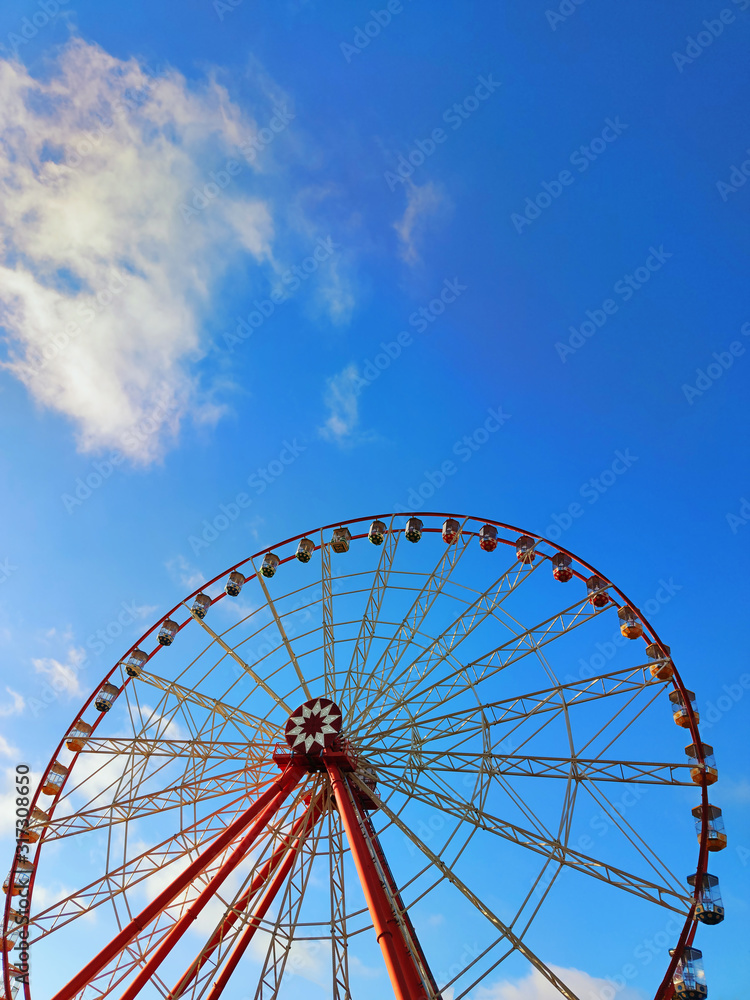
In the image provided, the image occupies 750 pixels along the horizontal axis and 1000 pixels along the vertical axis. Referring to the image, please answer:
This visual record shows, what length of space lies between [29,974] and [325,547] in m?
13.2

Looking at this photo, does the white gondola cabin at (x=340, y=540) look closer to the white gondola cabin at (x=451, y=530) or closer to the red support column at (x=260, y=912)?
the white gondola cabin at (x=451, y=530)

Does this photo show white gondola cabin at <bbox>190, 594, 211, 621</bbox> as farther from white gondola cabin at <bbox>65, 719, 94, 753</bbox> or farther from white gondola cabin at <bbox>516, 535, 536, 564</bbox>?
white gondola cabin at <bbox>516, 535, 536, 564</bbox>

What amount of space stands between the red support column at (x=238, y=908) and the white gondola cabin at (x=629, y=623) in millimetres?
9316

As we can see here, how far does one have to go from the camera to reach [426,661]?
19.2 metres

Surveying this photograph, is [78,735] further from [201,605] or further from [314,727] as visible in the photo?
[314,727]

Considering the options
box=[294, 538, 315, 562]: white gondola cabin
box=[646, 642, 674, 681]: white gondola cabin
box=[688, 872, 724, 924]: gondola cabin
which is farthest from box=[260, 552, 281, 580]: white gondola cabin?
box=[688, 872, 724, 924]: gondola cabin

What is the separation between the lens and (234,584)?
21656 millimetres

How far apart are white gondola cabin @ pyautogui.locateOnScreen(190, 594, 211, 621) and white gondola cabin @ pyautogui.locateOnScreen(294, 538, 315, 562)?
3151mm

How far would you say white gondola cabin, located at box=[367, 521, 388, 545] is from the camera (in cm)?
2159

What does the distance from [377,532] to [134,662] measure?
8.39 m

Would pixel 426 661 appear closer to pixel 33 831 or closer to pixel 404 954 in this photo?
pixel 404 954

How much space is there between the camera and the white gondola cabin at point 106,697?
20.5 metres

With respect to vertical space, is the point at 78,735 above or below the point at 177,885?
above

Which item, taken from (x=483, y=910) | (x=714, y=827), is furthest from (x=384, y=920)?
(x=714, y=827)
